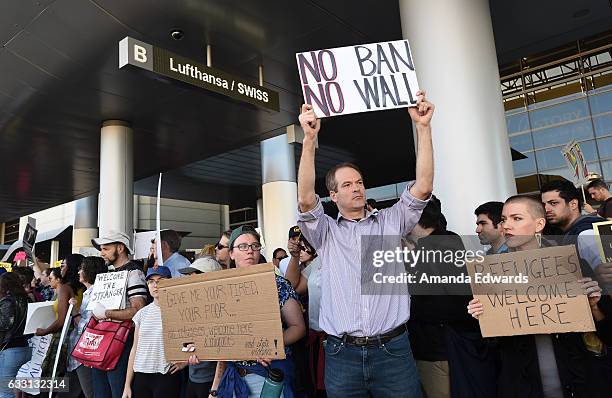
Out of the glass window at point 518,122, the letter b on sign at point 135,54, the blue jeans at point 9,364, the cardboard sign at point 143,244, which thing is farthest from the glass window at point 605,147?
the blue jeans at point 9,364

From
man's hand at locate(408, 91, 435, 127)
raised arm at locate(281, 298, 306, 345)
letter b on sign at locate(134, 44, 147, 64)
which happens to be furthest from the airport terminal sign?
man's hand at locate(408, 91, 435, 127)

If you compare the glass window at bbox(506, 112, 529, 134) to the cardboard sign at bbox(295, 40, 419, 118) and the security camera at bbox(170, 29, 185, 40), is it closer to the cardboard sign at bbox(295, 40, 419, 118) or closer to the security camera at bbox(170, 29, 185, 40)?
the security camera at bbox(170, 29, 185, 40)

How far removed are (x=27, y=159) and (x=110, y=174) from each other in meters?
4.31

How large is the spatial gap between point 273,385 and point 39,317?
380 centimetres

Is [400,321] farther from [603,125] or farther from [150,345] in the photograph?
[603,125]

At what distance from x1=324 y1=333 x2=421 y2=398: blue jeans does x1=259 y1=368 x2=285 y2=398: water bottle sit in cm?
37

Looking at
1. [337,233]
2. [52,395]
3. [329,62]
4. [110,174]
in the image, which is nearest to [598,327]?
[337,233]

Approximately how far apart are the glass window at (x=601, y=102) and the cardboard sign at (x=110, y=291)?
16958 millimetres

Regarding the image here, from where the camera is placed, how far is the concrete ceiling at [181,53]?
6.37 m

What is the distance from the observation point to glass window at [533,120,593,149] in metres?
16.9

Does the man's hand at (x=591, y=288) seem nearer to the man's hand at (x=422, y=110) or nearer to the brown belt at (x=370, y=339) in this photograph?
the brown belt at (x=370, y=339)

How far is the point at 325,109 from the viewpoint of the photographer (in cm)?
286

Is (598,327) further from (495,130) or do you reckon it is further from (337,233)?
(495,130)

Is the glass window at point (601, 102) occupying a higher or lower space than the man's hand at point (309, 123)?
higher
